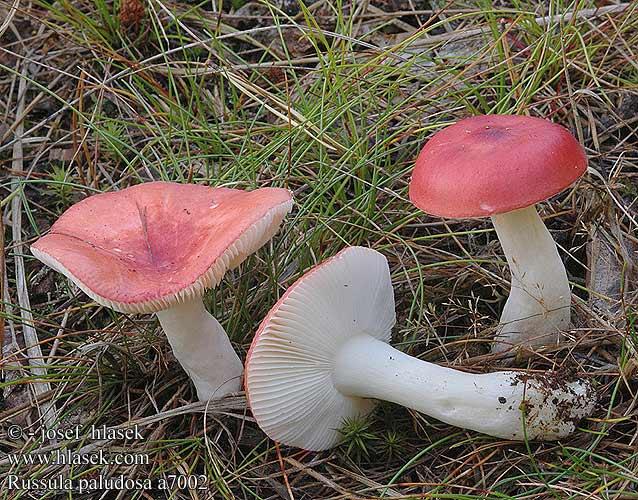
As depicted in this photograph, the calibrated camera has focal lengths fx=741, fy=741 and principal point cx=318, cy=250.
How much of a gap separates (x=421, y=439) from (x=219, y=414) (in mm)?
704

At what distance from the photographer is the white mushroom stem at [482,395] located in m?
2.29

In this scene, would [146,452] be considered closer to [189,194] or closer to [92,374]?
[92,374]

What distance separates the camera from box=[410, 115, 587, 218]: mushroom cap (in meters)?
2.14

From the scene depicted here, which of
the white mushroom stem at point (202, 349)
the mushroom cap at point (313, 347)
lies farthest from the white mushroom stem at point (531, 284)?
the white mushroom stem at point (202, 349)

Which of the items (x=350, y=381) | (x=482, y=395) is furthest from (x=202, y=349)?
(x=482, y=395)

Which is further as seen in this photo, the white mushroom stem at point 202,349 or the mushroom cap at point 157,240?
the white mushroom stem at point 202,349

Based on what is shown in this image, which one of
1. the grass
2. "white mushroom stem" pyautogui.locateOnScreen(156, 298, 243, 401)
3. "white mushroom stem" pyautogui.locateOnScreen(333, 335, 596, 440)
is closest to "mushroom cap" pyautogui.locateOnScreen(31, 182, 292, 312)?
"white mushroom stem" pyautogui.locateOnScreen(156, 298, 243, 401)

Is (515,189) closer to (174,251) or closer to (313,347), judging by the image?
(313,347)

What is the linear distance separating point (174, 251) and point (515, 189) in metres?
1.09

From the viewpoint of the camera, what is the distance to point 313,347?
2387mm

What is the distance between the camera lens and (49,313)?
313cm

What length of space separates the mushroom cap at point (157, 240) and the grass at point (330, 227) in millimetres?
425

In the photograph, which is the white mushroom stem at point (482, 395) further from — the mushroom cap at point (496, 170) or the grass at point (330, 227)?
the mushroom cap at point (496, 170)

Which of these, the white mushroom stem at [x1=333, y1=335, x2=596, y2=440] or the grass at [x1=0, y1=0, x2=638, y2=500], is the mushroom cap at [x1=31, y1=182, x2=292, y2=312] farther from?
the white mushroom stem at [x1=333, y1=335, x2=596, y2=440]
